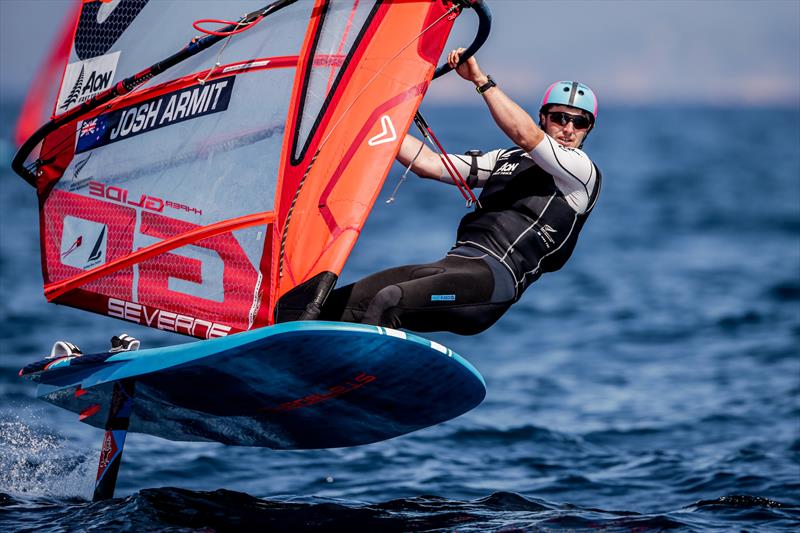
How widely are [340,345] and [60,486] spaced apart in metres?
2.72

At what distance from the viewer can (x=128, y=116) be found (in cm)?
639

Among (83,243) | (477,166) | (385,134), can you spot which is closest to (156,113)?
(83,243)

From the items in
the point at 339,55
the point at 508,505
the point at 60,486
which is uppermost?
the point at 339,55

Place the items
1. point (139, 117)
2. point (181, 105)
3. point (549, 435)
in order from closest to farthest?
1. point (181, 105)
2. point (139, 117)
3. point (549, 435)

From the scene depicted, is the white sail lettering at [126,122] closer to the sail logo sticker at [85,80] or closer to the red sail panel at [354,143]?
the sail logo sticker at [85,80]

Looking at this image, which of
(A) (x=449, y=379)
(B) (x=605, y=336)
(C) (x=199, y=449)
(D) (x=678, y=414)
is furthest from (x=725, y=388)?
(A) (x=449, y=379)

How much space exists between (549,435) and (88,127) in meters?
5.47

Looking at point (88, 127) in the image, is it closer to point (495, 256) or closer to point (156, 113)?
point (156, 113)

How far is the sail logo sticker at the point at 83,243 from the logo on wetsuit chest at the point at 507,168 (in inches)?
91.2

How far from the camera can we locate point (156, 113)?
20.7 ft

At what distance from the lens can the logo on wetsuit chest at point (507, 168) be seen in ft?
20.9

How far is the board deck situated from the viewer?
5.39 m

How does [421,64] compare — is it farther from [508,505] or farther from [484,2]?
[508,505]

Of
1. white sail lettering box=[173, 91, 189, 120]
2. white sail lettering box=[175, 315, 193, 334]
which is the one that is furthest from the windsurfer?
white sail lettering box=[173, 91, 189, 120]
